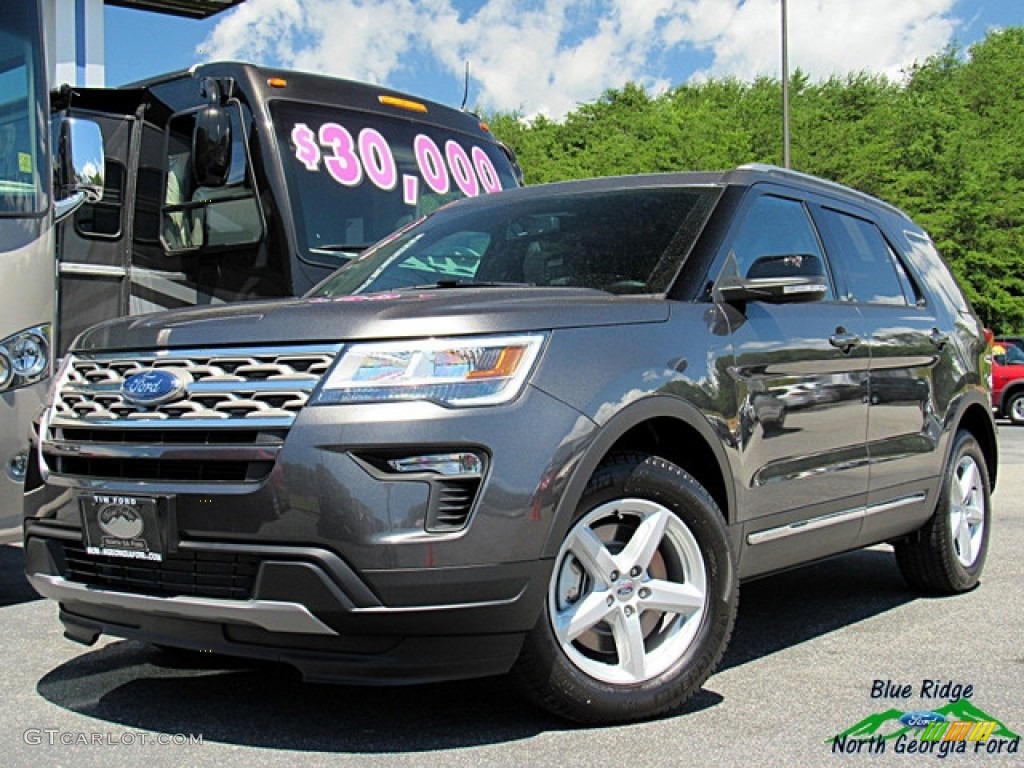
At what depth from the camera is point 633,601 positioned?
3686 millimetres

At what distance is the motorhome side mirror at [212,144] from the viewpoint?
7.33 m

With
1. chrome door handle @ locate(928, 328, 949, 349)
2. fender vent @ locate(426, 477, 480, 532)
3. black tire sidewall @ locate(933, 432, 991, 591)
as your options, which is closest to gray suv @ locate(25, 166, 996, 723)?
fender vent @ locate(426, 477, 480, 532)

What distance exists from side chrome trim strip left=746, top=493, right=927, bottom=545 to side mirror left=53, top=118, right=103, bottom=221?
3862mm

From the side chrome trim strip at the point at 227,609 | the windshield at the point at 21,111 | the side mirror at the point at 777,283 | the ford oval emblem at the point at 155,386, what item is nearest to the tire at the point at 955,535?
the side mirror at the point at 777,283

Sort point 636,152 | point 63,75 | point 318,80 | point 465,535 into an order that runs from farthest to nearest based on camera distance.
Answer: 1. point 636,152
2. point 63,75
3. point 318,80
4. point 465,535

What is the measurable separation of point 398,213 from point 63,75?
14.5 feet

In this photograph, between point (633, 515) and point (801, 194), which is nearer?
point (633, 515)

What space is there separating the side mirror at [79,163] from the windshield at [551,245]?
1.89m

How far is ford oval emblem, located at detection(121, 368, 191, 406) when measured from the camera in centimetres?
351

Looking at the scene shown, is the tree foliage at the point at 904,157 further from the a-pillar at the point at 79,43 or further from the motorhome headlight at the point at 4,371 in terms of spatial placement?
the motorhome headlight at the point at 4,371

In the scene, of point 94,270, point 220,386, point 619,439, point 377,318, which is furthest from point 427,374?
point 94,270

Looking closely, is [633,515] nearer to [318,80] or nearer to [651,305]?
[651,305]

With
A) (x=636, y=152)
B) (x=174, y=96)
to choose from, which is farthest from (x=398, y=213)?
(x=636, y=152)

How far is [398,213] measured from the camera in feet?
25.7
